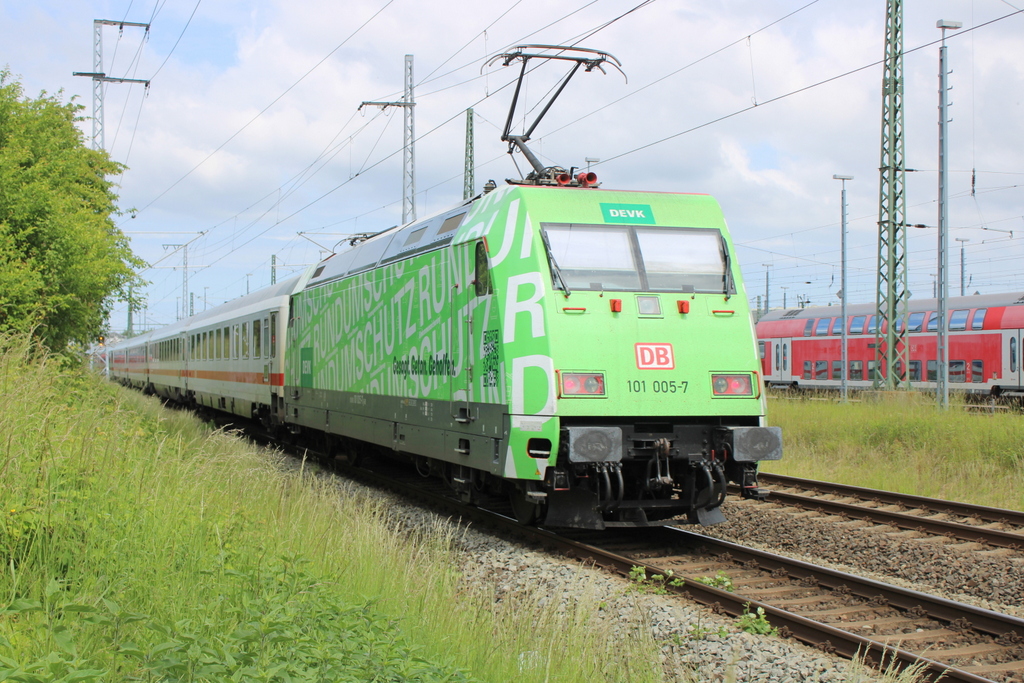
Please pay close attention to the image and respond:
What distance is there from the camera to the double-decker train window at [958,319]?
2583cm

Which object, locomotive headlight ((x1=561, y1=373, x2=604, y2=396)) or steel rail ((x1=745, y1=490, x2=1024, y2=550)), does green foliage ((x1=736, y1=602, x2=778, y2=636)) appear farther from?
steel rail ((x1=745, y1=490, x2=1024, y2=550))

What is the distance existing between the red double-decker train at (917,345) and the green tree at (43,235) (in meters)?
15.0

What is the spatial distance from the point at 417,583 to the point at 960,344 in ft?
78.8

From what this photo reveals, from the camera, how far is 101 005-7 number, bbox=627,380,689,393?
305 inches

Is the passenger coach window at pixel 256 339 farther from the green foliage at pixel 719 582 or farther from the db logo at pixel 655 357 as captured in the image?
the green foliage at pixel 719 582

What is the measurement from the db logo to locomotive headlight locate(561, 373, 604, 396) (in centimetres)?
43

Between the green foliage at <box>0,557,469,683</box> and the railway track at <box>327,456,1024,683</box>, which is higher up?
the green foliage at <box>0,557,469,683</box>

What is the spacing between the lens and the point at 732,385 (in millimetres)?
7996

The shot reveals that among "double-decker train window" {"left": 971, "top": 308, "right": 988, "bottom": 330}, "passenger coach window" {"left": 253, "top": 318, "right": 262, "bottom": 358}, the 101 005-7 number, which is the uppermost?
"double-decker train window" {"left": 971, "top": 308, "right": 988, "bottom": 330}

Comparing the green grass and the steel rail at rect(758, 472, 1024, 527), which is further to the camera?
the green grass

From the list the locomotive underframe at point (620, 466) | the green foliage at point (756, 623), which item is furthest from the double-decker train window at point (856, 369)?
the green foliage at point (756, 623)

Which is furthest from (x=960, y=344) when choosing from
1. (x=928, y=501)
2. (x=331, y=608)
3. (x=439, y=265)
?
(x=331, y=608)

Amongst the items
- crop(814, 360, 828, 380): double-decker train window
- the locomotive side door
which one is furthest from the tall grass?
crop(814, 360, 828, 380): double-decker train window

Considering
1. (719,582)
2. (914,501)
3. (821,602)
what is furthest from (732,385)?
(914,501)
